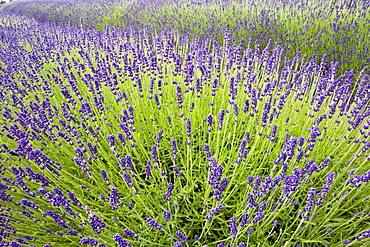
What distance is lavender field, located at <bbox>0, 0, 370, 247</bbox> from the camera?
1.56 meters

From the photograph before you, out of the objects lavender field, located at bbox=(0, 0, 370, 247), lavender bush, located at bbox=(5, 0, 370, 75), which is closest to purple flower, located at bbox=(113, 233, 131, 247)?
lavender field, located at bbox=(0, 0, 370, 247)

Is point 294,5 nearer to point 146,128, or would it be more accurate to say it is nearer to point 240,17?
point 240,17

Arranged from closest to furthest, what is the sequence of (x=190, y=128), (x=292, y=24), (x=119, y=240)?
1. (x=119, y=240)
2. (x=190, y=128)
3. (x=292, y=24)

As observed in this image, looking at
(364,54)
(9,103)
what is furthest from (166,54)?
(364,54)

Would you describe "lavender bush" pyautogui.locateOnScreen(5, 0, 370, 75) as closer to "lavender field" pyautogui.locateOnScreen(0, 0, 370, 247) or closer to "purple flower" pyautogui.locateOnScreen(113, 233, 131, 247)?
"lavender field" pyautogui.locateOnScreen(0, 0, 370, 247)

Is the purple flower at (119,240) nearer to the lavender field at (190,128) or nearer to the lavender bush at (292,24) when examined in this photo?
the lavender field at (190,128)

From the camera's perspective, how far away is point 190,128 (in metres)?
1.68

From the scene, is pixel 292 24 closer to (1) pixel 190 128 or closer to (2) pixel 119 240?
(1) pixel 190 128

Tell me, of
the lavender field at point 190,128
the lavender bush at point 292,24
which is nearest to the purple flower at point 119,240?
the lavender field at point 190,128

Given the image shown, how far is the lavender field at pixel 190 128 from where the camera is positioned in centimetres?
156

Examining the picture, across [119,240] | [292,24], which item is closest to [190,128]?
[119,240]

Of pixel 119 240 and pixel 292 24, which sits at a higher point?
pixel 292 24

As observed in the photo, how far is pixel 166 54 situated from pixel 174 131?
3.97 feet

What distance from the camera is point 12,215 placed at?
6.19 ft
